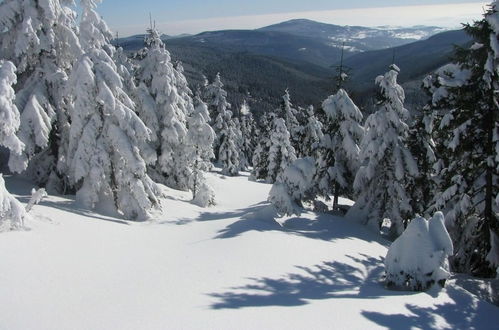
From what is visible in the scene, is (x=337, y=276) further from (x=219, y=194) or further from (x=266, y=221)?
(x=219, y=194)

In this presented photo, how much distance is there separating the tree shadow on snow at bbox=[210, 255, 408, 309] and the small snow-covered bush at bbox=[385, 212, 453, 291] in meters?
0.69

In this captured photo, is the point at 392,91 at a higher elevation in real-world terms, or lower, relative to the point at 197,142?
higher

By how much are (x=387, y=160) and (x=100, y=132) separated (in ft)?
53.1

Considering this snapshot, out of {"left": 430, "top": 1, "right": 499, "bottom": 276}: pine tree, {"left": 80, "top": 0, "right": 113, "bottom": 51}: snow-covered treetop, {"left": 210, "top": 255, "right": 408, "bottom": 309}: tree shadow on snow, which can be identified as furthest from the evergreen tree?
{"left": 80, "top": 0, "right": 113, "bottom": 51}: snow-covered treetop

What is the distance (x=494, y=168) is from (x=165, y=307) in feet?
46.9

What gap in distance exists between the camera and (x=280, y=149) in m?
51.2

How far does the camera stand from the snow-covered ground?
8.95 meters

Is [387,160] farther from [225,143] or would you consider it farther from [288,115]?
[225,143]

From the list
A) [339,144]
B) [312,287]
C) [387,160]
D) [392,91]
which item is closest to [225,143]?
[339,144]

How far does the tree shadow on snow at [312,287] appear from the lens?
10.8m

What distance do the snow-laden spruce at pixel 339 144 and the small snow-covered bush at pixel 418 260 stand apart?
12378 millimetres

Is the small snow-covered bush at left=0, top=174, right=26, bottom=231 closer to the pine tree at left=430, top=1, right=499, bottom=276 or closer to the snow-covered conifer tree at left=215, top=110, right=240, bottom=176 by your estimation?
the pine tree at left=430, top=1, right=499, bottom=276

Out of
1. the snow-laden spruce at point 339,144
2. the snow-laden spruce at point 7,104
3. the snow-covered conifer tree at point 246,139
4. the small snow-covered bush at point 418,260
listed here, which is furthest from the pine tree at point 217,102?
the small snow-covered bush at point 418,260

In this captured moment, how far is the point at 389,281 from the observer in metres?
13.9
